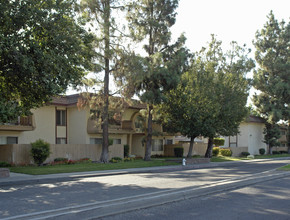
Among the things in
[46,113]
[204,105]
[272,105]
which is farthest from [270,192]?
[272,105]

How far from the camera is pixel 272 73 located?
169 ft

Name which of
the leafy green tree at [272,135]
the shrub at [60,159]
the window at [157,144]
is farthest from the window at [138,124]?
the leafy green tree at [272,135]

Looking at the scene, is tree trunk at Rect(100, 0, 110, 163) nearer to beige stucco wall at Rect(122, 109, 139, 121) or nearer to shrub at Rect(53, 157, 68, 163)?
shrub at Rect(53, 157, 68, 163)

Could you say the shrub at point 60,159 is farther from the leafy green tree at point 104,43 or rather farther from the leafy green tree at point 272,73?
the leafy green tree at point 272,73

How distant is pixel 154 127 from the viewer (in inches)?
1566

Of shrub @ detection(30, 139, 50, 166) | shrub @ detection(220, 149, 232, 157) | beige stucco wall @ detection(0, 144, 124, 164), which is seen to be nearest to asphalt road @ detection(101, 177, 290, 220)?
shrub @ detection(30, 139, 50, 166)

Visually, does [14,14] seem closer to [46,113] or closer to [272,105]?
[46,113]

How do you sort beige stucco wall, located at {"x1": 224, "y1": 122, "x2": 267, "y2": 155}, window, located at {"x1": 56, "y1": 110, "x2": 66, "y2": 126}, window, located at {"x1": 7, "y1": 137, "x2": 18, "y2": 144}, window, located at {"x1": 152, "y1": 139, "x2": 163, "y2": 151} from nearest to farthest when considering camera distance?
window, located at {"x1": 7, "y1": 137, "x2": 18, "y2": 144}, window, located at {"x1": 56, "y1": 110, "x2": 66, "y2": 126}, window, located at {"x1": 152, "y1": 139, "x2": 163, "y2": 151}, beige stucco wall, located at {"x1": 224, "y1": 122, "x2": 267, "y2": 155}

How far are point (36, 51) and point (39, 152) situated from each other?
11.7 meters

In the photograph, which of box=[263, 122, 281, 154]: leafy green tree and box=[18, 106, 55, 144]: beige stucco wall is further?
box=[263, 122, 281, 154]: leafy green tree

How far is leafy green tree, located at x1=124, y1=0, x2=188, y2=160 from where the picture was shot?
2830cm

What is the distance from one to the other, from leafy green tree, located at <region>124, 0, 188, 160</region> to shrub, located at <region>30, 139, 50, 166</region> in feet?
26.1

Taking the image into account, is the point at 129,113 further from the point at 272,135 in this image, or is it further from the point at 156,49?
the point at 272,135

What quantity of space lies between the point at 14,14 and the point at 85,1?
38.2ft
